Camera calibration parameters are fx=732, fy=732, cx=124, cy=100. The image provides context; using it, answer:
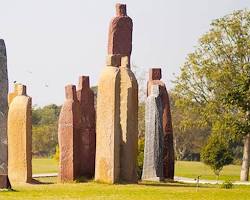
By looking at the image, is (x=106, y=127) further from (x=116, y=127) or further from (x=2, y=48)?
(x=2, y=48)

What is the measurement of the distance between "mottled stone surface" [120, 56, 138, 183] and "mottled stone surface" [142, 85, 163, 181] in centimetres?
398

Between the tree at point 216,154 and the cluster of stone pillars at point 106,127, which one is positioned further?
the tree at point 216,154

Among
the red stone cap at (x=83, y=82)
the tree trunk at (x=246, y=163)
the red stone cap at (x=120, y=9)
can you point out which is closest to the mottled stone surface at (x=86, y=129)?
the red stone cap at (x=83, y=82)

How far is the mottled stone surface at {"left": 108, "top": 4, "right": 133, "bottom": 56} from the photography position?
2956 centimetres

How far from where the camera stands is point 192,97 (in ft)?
159

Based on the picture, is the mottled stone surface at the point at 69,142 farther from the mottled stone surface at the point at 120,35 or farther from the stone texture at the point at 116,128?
the mottled stone surface at the point at 120,35

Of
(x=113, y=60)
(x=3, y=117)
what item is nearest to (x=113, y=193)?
(x=3, y=117)

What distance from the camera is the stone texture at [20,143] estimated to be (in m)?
28.8

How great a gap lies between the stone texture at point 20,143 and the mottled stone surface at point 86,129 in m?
2.22

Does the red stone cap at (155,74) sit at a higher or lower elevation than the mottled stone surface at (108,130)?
higher

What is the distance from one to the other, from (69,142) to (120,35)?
15.7ft

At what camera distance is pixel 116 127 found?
2736cm

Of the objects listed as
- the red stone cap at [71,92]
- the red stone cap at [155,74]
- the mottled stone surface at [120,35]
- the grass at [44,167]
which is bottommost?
the grass at [44,167]

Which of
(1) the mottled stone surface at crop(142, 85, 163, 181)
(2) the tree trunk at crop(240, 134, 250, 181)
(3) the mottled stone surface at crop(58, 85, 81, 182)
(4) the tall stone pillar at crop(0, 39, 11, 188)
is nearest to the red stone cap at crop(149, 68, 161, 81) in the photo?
(1) the mottled stone surface at crop(142, 85, 163, 181)
